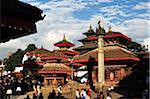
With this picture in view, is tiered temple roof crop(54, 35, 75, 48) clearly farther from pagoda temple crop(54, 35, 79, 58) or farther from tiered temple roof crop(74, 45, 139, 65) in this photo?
tiered temple roof crop(74, 45, 139, 65)

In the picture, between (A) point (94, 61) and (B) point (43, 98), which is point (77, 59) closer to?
(A) point (94, 61)

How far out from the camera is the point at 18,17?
708 cm

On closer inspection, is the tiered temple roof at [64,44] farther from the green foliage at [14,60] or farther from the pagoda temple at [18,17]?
the pagoda temple at [18,17]

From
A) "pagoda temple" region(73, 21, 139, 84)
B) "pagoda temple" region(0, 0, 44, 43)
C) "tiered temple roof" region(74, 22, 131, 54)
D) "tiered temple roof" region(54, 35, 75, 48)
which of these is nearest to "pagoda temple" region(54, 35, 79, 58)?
"tiered temple roof" region(54, 35, 75, 48)

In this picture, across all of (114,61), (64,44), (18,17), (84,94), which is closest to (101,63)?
(114,61)

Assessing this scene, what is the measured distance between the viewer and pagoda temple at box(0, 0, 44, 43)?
259 inches

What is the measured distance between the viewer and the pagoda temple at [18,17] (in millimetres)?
6578

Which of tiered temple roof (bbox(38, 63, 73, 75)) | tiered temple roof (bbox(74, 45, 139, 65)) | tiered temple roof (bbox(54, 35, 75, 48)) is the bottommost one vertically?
tiered temple roof (bbox(38, 63, 73, 75))

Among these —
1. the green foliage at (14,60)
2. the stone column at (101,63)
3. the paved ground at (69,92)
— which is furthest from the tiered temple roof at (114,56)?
the green foliage at (14,60)

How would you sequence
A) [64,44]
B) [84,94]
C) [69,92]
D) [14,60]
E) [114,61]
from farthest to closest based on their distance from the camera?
[14,60]
[64,44]
[114,61]
[69,92]
[84,94]

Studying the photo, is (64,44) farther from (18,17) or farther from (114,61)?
(18,17)

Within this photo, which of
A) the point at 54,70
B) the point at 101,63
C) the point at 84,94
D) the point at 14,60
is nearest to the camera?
the point at 84,94

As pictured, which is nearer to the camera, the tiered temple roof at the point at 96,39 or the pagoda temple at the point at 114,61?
the pagoda temple at the point at 114,61

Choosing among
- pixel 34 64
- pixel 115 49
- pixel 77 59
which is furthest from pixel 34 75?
pixel 115 49
